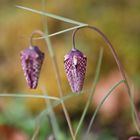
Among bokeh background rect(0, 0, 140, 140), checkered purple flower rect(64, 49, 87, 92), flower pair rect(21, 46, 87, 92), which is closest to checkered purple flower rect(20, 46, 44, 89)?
flower pair rect(21, 46, 87, 92)

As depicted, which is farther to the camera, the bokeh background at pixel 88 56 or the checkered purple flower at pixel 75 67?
the bokeh background at pixel 88 56

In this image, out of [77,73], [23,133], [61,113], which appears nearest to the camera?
[77,73]

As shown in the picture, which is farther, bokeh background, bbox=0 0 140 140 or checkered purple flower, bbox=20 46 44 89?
bokeh background, bbox=0 0 140 140

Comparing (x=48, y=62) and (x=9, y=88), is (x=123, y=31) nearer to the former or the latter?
(x=48, y=62)

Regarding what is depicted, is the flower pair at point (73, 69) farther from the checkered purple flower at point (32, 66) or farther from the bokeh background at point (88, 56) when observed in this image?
the bokeh background at point (88, 56)

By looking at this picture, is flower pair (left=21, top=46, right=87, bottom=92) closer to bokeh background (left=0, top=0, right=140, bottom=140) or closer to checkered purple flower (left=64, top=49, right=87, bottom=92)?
checkered purple flower (left=64, top=49, right=87, bottom=92)

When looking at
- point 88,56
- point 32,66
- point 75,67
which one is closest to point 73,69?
point 75,67

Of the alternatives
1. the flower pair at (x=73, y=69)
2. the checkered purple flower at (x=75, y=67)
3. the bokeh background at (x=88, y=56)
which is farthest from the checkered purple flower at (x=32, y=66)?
the bokeh background at (x=88, y=56)

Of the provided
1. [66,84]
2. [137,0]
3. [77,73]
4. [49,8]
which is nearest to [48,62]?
[66,84]

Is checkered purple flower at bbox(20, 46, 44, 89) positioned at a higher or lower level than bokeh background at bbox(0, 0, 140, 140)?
higher
